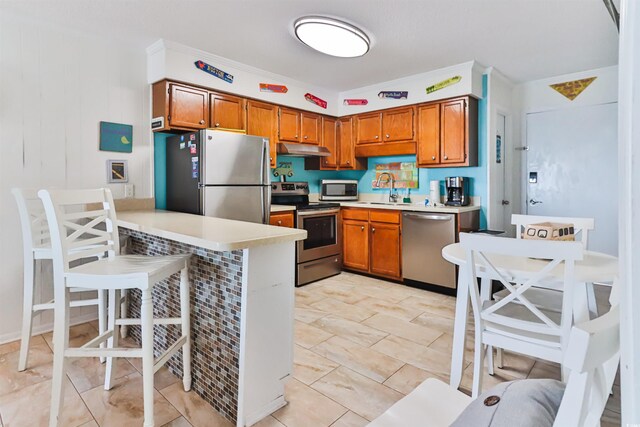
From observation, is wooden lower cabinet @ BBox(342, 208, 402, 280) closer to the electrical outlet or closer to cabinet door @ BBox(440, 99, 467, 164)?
cabinet door @ BBox(440, 99, 467, 164)

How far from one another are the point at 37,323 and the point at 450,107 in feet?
14.4

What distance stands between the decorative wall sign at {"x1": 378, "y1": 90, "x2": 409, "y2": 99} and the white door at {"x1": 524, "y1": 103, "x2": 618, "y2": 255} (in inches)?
61.9

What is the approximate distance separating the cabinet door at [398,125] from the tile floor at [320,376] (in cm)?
218

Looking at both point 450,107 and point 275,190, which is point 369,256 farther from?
point 450,107

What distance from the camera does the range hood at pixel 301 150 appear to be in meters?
4.25

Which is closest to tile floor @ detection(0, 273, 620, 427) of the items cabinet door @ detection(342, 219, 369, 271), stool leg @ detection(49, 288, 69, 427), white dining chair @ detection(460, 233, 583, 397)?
stool leg @ detection(49, 288, 69, 427)

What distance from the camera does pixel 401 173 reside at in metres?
4.79

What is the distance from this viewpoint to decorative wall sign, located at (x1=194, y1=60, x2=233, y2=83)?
3.45 metres

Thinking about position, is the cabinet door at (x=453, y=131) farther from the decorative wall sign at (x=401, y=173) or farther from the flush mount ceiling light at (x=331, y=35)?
the flush mount ceiling light at (x=331, y=35)

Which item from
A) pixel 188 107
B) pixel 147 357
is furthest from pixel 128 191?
pixel 147 357

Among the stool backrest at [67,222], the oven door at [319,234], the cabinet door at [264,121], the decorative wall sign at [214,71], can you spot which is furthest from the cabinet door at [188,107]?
the stool backrest at [67,222]

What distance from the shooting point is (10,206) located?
2.73m

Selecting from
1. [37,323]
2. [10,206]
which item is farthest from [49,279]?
[10,206]

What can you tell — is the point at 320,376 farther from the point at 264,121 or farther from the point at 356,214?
the point at 264,121
